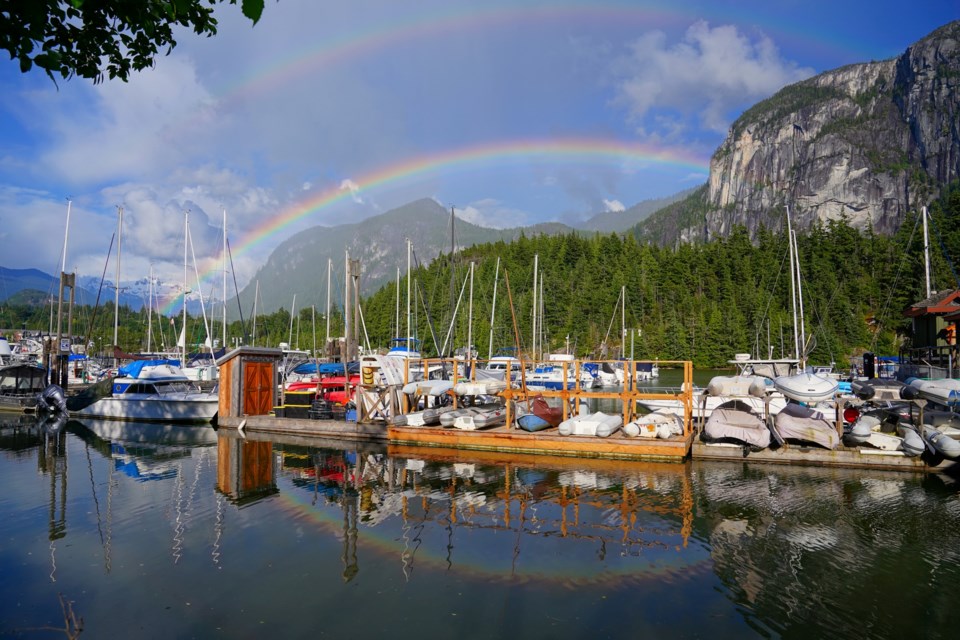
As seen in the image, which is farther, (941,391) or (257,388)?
(257,388)

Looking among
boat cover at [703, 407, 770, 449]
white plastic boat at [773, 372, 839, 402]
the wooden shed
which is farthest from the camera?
the wooden shed

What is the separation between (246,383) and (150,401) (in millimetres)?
8522

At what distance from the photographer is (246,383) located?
97.3 feet

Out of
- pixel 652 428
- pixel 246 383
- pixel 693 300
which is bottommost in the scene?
pixel 652 428

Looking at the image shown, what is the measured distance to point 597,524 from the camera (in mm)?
13734

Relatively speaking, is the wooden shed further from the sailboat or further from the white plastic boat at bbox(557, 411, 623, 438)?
the sailboat

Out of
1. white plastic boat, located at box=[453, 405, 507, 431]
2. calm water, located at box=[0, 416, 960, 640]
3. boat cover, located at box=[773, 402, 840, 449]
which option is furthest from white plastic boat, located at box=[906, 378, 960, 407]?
white plastic boat, located at box=[453, 405, 507, 431]

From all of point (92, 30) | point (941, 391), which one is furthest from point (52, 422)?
point (941, 391)

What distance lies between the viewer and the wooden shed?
29.2 meters

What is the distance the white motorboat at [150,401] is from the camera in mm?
32562

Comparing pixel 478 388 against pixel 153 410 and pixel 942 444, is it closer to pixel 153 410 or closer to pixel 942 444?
pixel 942 444

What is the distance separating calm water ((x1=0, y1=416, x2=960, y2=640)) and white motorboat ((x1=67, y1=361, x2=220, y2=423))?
12.0 metres

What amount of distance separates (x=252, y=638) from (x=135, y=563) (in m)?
4.51

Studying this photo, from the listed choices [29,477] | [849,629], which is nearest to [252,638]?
[849,629]
